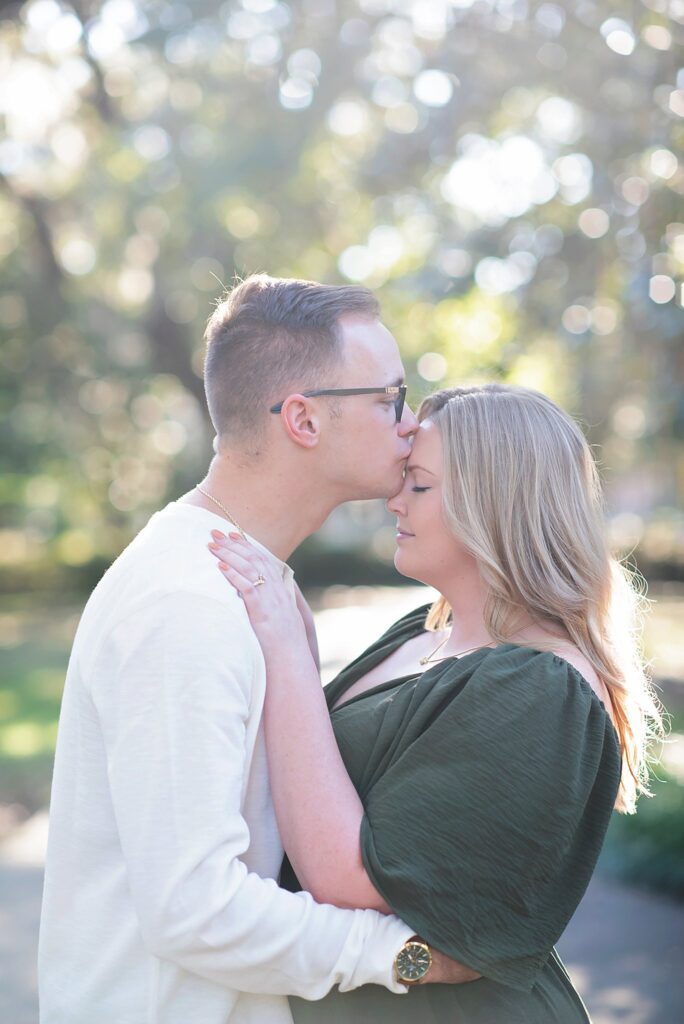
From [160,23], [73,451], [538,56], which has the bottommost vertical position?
[73,451]

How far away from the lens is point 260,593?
237 centimetres

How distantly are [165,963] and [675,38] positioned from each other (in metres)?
→ 8.78

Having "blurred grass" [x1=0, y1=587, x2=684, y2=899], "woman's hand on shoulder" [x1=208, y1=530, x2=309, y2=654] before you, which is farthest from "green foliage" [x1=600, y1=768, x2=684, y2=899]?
"woman's hand on shoulder" [x1=208, y1=530, x2=309, y2=654]

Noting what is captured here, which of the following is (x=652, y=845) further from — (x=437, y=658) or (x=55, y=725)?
(x=55, y=725)

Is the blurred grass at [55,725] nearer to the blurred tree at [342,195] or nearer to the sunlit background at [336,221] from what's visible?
the sunlit background at [336,221]

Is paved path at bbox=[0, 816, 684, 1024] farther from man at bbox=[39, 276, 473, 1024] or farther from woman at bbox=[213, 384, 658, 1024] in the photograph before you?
man at bbox=[39, 276, 473, 1024]

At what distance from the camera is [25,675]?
15758 millimetres

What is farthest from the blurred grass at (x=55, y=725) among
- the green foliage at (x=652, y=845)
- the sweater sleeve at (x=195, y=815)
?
the sweater sleeve at (x=195, y=815)

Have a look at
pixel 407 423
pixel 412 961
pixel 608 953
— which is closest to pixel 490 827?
pixel 412 961

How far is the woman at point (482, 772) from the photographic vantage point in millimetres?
2234

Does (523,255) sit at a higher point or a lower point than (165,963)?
higher

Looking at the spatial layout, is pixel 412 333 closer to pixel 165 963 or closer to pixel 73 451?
pixel 73 451

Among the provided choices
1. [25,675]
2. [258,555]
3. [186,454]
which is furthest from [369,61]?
[186,454]

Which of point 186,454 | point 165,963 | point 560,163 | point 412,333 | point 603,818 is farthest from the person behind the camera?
point 186,454
